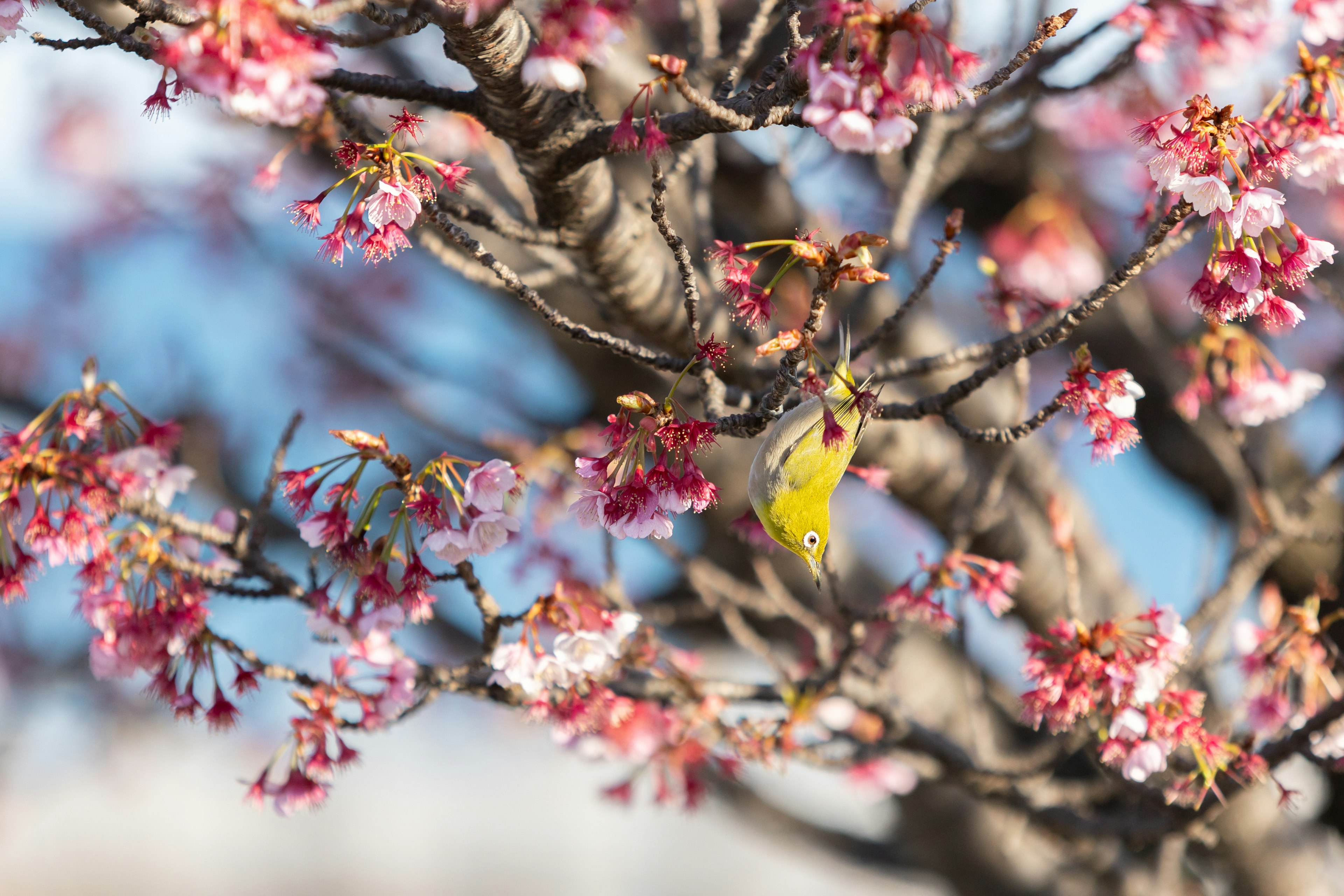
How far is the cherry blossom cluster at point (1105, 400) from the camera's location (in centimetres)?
146

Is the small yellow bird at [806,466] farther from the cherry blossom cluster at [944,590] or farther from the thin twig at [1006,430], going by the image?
the cherry blossom cluster at [944,590]

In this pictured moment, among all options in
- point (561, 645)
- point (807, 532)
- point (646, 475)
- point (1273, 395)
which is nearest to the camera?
point (646, 475)

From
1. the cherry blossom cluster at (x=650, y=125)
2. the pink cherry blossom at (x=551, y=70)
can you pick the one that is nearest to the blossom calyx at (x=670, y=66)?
the cherry blossom cluster at (x=650, y=125)

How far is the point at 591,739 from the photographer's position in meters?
2.86

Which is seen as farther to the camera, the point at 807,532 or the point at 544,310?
the point at 807,532

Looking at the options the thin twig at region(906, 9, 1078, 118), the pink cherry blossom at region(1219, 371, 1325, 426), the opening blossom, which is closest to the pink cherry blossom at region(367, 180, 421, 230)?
the opening blossom

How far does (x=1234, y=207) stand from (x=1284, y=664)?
1.35 metres

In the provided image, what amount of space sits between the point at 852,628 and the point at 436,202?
52.8 inches

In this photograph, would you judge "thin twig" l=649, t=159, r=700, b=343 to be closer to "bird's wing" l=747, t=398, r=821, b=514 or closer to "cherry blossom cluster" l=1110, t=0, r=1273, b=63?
"bird's wing" l=747, t=398, r=821, b=514

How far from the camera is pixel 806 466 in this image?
4.69 ft

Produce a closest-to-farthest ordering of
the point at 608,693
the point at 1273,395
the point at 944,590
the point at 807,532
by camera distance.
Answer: the point at 807,532, the point at 608,693, the point at 944,590, the point at 1273,395

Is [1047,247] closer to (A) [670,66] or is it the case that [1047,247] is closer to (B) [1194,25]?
(B) [1194,25]

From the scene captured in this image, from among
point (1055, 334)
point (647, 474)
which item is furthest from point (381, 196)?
point (1055, 334)

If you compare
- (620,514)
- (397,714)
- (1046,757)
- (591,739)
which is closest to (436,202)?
(620,514)
